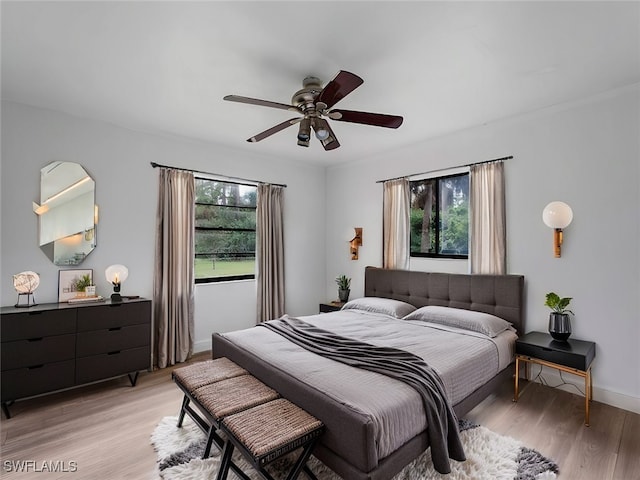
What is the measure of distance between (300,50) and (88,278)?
3.09 meters

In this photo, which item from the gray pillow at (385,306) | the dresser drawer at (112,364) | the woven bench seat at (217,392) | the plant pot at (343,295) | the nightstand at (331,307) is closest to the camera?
the woven bench seat at (217,392)

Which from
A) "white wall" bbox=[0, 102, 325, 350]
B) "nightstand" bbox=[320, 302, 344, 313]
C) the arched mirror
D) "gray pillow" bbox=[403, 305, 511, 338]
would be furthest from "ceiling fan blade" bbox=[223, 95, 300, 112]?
"nightstand" bbox=[320, 302, 344, 313]

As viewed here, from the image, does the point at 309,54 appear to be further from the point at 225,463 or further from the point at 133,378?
the point at 133,378

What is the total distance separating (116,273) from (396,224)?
342cm

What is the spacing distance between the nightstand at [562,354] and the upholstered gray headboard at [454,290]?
36 centimetres

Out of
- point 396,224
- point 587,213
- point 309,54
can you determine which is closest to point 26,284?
point 309,54

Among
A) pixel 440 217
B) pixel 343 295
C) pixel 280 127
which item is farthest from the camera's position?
pixel 343 295

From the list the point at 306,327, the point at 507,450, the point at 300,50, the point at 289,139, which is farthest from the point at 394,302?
the point at 300,50

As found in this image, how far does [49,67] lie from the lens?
8.02ft

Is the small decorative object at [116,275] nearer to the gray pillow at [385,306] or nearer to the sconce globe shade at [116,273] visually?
the sconce globe shade at [116,273]

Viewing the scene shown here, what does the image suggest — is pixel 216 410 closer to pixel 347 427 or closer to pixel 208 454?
pixel 208 454

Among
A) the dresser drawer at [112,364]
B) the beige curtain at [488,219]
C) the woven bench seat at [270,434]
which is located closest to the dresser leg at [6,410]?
the dresser drawer at [112,364]

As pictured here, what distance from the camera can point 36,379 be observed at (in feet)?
9.13

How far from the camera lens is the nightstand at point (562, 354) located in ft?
8.38
